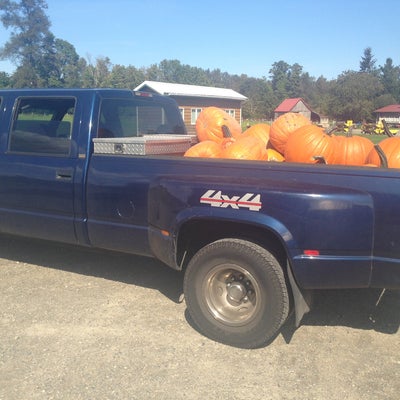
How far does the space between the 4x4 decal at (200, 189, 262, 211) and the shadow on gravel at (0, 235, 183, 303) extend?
4.70ft

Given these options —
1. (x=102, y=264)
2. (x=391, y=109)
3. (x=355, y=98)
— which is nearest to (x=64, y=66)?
(x=355, y=98)

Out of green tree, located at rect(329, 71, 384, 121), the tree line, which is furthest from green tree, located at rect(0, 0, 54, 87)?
green tree, located at rect(329, 71, 384, 121)

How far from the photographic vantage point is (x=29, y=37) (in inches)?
3580

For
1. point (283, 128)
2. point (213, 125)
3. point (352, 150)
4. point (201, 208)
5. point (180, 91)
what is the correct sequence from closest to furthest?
point (201, 208) < point (352, 150) < point (283, 128) < point (213, 125) < point (180, 91)

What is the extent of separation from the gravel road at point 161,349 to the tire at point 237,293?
5.8 inches

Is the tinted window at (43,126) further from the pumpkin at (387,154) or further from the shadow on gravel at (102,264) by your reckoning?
the pumpkin at (387,154)

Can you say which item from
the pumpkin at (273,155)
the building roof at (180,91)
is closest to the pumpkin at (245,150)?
the pumpkin at (273,155)

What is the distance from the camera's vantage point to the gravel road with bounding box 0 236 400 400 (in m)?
2.96

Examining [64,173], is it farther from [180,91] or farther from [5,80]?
[5,80]

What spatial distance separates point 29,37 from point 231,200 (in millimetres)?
99885

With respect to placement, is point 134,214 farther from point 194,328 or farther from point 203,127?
point 203,127

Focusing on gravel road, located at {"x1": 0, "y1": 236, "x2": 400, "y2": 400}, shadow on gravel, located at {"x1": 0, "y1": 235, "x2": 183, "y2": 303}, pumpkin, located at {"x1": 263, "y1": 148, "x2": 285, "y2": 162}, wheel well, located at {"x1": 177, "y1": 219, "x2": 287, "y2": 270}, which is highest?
pumpkin, located at {"x1": 263, "y1": 148, "x2": 285, "y2": 162}

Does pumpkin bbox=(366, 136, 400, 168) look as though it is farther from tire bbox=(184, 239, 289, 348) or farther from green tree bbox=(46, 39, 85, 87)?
green tree bbox=(46, 39, 85, 87)

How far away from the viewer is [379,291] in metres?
4.46
